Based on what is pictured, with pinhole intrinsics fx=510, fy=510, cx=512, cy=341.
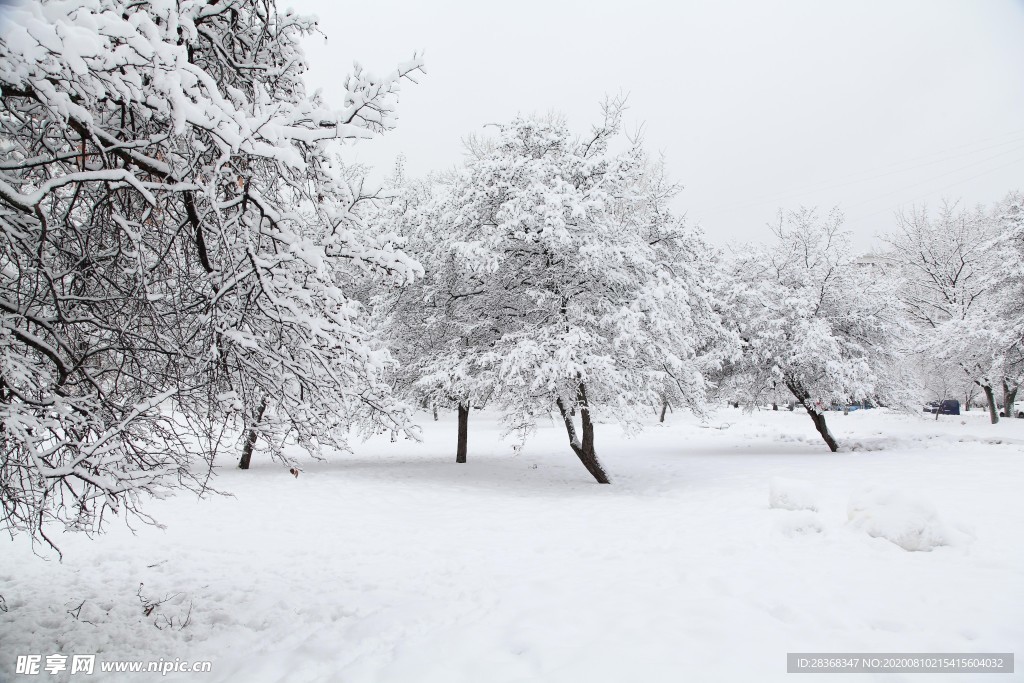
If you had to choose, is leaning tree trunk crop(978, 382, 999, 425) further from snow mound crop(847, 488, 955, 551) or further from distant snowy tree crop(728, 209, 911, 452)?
snow mound crop(847, 488, 955, 551)

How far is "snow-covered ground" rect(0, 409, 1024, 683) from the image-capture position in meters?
3.44

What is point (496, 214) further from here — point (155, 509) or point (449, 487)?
point (155, 509)

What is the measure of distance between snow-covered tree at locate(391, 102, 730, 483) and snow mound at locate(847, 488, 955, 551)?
4.31m

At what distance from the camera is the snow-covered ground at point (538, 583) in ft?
A: 11.3

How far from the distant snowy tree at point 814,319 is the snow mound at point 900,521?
9053mm

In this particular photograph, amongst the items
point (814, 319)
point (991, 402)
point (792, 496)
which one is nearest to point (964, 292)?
point (991, 402)

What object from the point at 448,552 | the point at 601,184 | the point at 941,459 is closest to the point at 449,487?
the point at 448,552

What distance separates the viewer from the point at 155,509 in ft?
28.2

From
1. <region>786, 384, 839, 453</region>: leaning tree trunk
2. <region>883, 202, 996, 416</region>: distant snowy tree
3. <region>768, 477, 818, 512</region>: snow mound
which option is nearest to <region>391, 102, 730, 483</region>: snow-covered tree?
<region>768, 477, 818, 512</region>: snow mound

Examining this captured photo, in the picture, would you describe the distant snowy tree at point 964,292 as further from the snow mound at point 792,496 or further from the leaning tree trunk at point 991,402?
the snow mound at point 792,496

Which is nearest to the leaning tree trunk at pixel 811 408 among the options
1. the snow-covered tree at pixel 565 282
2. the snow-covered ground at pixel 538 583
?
the snow-covered ground at pixel 538 583

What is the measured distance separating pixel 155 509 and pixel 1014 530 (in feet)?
39.7

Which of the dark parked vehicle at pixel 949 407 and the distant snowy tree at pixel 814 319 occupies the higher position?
the distant snowy tree at pixel 814 319

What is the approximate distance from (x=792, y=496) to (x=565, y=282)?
18.6 feet
